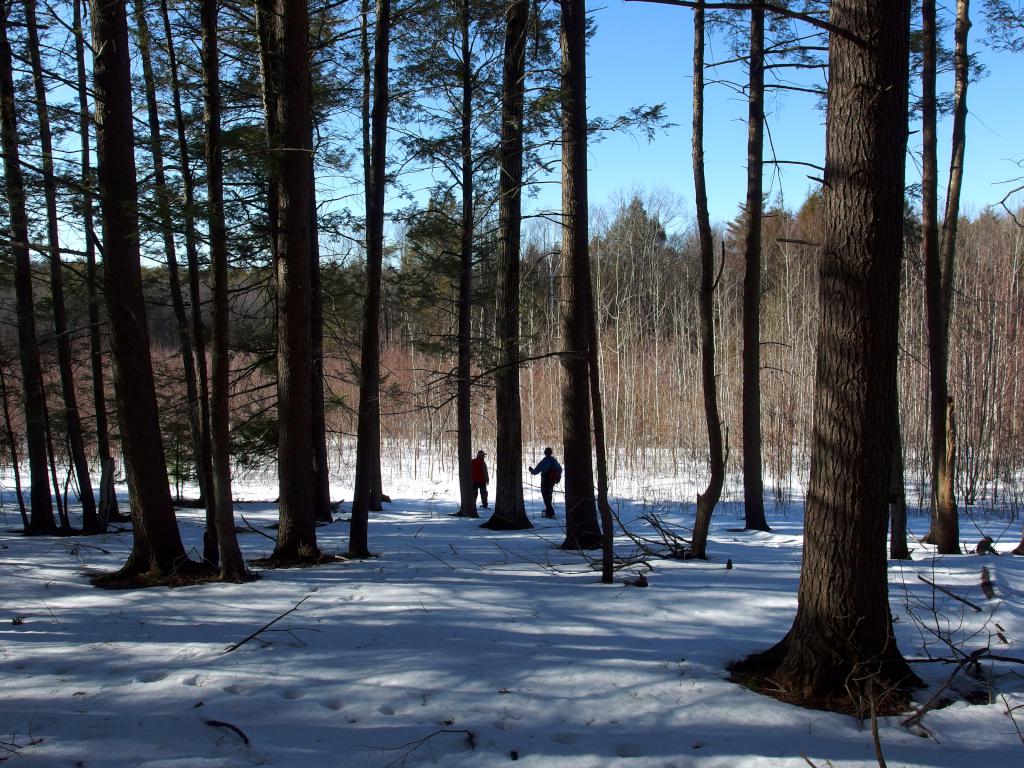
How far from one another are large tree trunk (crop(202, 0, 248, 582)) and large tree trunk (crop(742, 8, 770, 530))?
754cm

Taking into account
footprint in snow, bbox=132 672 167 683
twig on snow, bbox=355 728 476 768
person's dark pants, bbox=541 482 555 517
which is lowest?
person's dark pants, bbox=541 482 555 517

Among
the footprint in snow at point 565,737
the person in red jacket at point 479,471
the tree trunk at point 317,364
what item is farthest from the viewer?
the person in red jacket at point 479,471

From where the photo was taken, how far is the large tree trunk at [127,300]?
262 inches

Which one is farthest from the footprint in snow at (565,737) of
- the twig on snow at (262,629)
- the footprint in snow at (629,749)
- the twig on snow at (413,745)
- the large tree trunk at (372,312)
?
the large tree trunk at (372,312)

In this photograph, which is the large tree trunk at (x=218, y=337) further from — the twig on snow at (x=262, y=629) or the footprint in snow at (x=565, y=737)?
the footprint in snow at (x=565, y=737)

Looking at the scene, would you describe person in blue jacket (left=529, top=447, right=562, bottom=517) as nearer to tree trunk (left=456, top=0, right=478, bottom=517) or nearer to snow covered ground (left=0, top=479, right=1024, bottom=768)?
tree trunk (left=456, top=0, right=478, bottom=517)

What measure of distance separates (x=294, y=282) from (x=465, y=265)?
252 inches

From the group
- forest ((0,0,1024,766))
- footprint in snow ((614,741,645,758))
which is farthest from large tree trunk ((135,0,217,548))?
footprint in snow ((614,741,645,758))

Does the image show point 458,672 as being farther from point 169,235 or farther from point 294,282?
point 169,235

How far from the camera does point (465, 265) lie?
13.8m

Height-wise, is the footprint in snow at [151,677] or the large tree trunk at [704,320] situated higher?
the large tree trunk at [704,320]

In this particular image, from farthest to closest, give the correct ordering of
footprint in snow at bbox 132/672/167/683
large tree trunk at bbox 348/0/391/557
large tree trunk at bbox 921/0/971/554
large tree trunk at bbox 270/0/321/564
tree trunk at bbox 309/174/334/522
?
tree trunk at bbox 309/174/334/522, large tree trunk at bbox 921/0/971/554, large tree trunk at bbox 348/0/391/557, large tree trunk at bbox 270/0/321/564, footprint in snow at bbox 132/672/167/683

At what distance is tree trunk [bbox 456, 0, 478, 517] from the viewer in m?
12.9

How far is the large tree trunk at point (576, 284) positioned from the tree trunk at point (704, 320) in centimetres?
130
